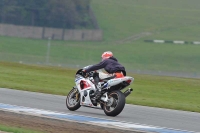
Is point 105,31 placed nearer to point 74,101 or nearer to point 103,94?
point 74,101

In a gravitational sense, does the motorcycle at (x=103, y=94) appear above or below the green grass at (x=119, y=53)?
below

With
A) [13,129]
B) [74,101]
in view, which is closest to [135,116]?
[74,101]

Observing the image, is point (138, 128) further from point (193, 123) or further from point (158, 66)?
point (158, 66)

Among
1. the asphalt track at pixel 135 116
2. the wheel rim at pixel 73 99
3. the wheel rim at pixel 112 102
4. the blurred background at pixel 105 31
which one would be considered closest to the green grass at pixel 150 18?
the blurred background at pixel 105 31

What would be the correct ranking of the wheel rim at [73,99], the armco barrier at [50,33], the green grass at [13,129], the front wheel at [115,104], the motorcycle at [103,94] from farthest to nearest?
the armco barrier at [50,33], the wheel rim at [73,99], the motorcycle at [103,94], the front wheel at [115,104], the green grass at [13,129]

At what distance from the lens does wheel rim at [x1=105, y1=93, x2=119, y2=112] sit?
14470mm

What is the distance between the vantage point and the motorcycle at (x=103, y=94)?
47.4 feet

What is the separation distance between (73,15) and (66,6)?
6.98 feet

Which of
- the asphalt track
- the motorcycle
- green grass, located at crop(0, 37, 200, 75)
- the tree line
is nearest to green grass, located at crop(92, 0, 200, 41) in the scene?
the tree line

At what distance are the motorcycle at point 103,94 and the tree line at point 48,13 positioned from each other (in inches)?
3226

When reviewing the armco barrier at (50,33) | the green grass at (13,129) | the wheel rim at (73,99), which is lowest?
the green grass at (13,129)

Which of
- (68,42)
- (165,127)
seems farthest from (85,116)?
(68,42)

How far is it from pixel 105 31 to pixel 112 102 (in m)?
86.8

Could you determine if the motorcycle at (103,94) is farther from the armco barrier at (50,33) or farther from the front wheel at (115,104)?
the armco barrier at (50,33)
